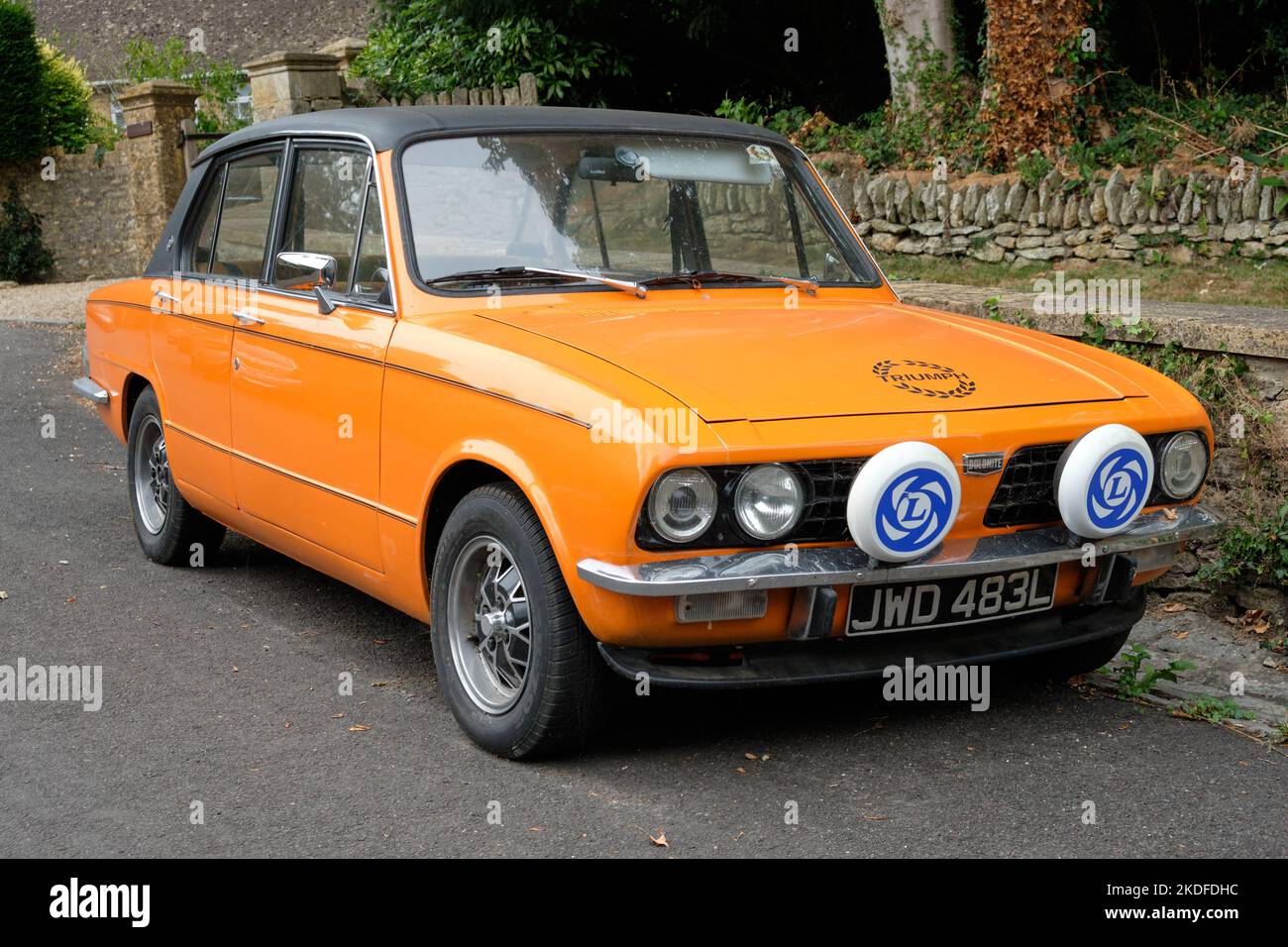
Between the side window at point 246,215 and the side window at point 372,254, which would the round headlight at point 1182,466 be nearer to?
the side window at point 372,254

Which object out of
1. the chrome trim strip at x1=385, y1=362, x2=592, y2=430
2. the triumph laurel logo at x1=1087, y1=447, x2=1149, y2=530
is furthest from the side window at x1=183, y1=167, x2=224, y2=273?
the triumph laurel logo at x1=1087, y1=447, x2=1149, y2=530

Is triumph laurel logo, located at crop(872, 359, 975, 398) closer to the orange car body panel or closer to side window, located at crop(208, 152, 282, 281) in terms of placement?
the orange car body panel

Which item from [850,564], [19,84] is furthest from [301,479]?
[19,84]

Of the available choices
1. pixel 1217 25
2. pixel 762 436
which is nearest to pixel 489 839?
pixel 762 436

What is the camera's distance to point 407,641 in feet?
17.6

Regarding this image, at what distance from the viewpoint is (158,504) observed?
6.57 m

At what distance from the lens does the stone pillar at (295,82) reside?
14.5m

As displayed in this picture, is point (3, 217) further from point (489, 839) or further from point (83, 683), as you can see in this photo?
point (489, 839)

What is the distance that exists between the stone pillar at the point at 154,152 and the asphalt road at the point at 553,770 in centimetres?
1442

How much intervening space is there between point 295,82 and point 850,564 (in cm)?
1224

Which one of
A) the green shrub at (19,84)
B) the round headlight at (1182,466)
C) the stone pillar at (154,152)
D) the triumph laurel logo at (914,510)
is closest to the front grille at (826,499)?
the triumph laurel logo at (914,510)

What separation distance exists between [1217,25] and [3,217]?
2262cm

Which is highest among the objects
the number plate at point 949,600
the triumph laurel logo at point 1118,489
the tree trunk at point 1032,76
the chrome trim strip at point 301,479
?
the tree trunk at point 1032,76
